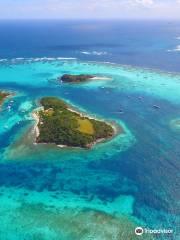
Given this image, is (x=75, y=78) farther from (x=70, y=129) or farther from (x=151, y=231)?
(x=151, y=231)

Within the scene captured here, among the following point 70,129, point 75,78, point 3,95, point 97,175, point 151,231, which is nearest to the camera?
point 151,231

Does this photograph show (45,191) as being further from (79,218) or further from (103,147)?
(103,147)

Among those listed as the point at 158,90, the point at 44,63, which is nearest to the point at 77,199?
the point at 158,90

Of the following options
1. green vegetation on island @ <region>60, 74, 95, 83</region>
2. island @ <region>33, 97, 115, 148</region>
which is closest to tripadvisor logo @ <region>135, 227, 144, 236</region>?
island @ <region>33, 97, 115, 148</region>

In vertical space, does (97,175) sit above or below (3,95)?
below

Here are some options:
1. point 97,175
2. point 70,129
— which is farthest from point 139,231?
point 70,129

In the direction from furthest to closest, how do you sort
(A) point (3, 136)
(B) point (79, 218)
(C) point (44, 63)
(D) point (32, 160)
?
1. (C) point (44, 63)
2. (A) point (3, 136)
3. (D) point (32, 160)
4. (B) point (79, 218)
